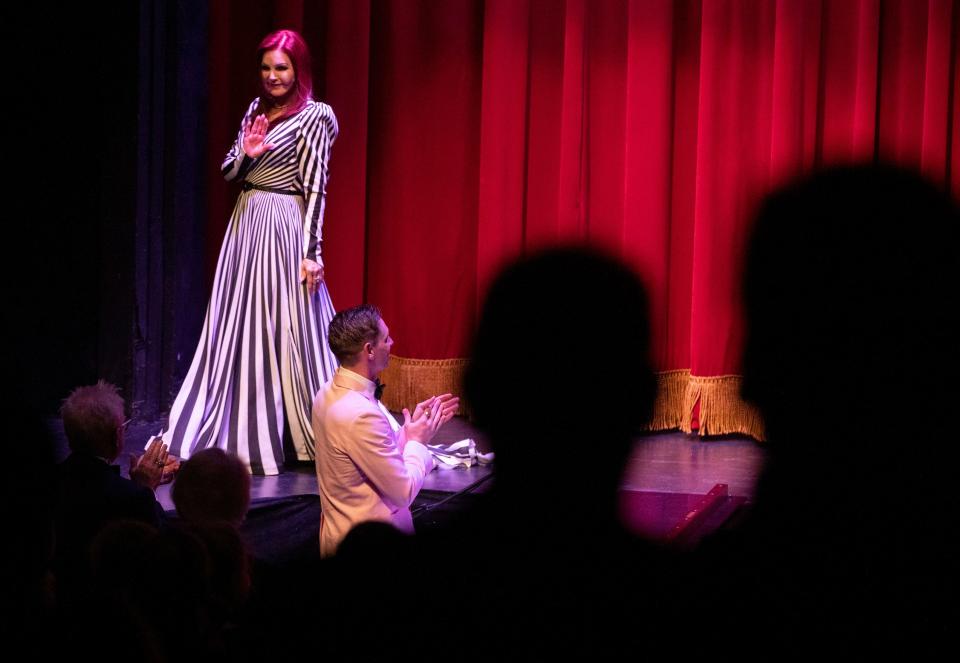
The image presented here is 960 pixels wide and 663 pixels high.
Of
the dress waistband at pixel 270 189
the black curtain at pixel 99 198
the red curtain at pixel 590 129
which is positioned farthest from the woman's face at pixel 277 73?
the red curtain at pixel 590 129

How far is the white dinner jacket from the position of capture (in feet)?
8.58

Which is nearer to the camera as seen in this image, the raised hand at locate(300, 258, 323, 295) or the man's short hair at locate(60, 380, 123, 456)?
the man's short hair at locate(60, 380, 123, 456)

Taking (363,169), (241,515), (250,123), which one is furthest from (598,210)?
(241,515)

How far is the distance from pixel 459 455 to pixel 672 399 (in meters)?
1.09

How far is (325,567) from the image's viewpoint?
0.93 m

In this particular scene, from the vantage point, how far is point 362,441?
103 inches

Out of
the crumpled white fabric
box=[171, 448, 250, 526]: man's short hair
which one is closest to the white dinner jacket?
box=[171, 448, 250, 526]: man's short hair

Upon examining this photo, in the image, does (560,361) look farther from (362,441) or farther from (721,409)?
(721,409)

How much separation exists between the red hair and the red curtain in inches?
40.5

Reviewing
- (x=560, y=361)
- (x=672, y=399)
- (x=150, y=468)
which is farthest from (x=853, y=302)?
(x=672, y=399)

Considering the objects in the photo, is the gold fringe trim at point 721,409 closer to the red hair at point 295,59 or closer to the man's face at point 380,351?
the red hair at point 295,59

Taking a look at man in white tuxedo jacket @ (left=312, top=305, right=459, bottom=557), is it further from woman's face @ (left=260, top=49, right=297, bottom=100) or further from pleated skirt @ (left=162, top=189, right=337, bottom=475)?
woman's face @ (left=260, top=49, right=297, bottom=100)

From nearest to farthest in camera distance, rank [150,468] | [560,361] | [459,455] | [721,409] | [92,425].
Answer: [560,361], [92,425], [150,468], [459,455], [721,409]

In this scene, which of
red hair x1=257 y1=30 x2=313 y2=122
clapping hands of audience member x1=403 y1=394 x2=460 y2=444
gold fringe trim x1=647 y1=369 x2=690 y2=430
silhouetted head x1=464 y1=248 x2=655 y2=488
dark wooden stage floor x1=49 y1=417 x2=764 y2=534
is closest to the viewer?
silhouetted head x1=464 y1=248 x2=655 y2=488
